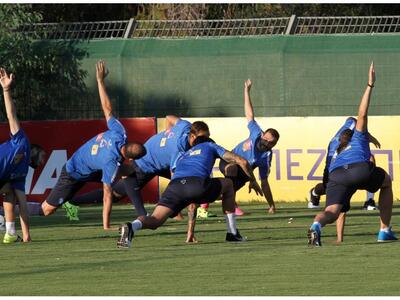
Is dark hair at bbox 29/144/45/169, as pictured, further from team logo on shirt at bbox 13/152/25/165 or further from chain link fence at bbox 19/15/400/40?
chain link fence at bbox 19/15/400/40

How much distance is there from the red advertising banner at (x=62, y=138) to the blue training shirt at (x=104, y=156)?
675 cm

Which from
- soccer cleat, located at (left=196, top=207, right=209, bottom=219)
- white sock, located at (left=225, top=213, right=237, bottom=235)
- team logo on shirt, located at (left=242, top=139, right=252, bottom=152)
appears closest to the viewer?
white sock, located at (left=225, top=213, right=237, bottom=235)

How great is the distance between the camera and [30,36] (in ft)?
99.6

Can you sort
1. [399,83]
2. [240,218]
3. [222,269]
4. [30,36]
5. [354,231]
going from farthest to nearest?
[30,36] < [399,83] < [240,218] < [354,231] < [222,269]

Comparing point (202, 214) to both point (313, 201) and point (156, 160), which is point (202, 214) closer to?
point (156, 160)

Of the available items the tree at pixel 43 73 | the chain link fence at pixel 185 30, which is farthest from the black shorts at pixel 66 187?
the tree at pixel 43 73

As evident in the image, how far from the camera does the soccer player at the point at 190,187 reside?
16.3 metres

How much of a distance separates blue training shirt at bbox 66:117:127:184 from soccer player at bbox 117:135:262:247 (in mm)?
3185

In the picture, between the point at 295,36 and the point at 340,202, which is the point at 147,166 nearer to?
the point at 340,202

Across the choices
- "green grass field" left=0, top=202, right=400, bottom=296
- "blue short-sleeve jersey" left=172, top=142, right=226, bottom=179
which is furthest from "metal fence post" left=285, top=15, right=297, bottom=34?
"blue short-sleeve jersey" left=172, top=142, right=226, bottom=179

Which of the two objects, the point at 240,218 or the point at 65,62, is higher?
the point at 65,62

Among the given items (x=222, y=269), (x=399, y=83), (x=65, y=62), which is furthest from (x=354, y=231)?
(x=65, y=62)

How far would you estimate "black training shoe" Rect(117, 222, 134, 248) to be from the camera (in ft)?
53.0

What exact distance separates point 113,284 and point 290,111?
15998 millimetres
